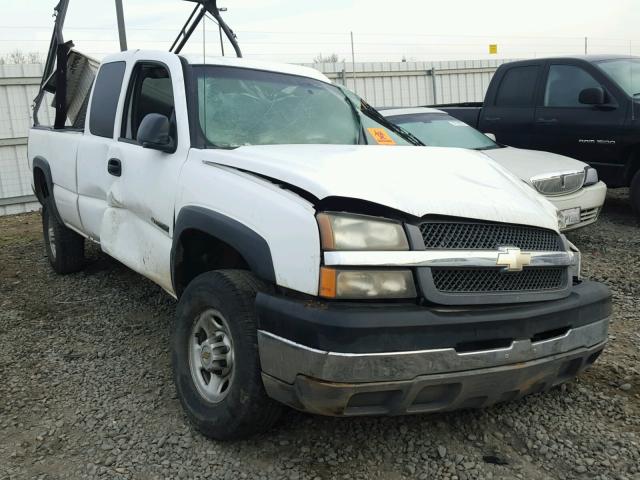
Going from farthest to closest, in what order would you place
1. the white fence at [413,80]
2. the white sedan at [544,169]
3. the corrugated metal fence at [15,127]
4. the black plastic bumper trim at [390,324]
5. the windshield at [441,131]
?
the white fence at [413,80] < the corrugated metal fence at [15,127] < the windshield at [441,131] < the white sedan at [544,169] < the black plastic bumper trim at [390,324]

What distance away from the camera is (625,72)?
24.6 ft

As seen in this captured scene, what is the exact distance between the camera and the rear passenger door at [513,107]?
8.09m

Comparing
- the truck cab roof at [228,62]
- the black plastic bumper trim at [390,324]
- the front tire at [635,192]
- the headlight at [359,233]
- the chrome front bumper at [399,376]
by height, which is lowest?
the front tire at [635,192]

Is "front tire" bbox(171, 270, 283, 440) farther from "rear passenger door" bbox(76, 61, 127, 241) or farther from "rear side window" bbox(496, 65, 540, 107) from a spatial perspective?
"rear side window" bbox(496, 65, 540, 107)

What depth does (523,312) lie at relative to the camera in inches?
102

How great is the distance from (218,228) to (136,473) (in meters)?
1.15

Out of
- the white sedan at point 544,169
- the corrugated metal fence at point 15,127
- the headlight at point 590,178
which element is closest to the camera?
the white sedan at point 544,169

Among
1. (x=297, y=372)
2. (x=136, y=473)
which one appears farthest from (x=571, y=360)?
(x=136, y=473)

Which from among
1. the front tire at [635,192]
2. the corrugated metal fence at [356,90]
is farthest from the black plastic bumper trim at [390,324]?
the corrugated metal fence at [356,90]

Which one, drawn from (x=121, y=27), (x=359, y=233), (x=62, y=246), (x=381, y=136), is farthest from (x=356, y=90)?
(x=359, y=233)

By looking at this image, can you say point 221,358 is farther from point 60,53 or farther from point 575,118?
point 575,118

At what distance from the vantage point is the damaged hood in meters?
2.59

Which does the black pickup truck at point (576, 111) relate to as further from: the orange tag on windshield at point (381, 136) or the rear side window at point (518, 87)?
the orange tag on windshield at point (381, 136)

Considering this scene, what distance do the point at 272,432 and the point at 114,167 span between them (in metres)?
2.09
